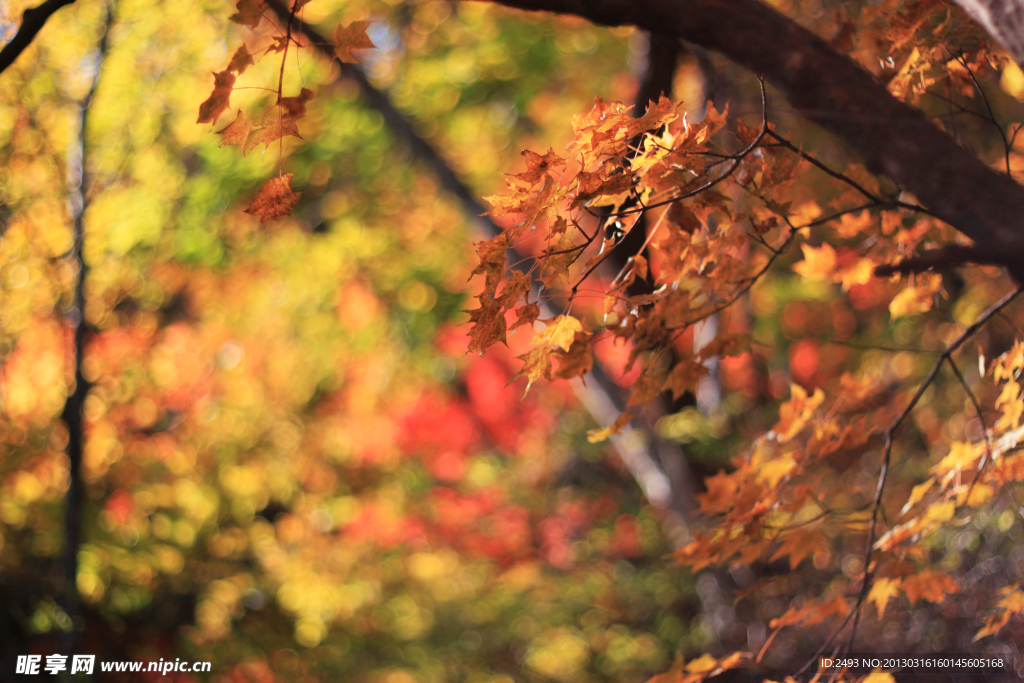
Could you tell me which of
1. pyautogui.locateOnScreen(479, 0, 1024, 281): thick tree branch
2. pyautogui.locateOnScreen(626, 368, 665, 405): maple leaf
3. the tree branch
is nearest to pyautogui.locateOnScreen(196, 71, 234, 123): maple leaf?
pyautogui.locateOnScreen(479, 0, 1024, 281): thick tree branch

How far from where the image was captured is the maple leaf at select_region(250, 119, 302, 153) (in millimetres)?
1171

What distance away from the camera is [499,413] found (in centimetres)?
793

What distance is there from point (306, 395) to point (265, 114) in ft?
18.6

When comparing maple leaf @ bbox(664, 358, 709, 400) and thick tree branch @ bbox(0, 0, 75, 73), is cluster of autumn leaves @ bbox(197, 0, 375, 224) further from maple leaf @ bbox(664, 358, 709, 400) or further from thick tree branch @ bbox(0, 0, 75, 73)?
maple leaf @ bbox(664, 358, 709, 400)

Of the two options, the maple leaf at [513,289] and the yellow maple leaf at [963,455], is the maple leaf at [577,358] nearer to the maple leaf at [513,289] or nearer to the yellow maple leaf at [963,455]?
the maple leaf at [513,289]

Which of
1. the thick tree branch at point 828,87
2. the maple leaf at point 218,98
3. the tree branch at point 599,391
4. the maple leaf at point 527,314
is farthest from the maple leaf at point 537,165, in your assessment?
the tree branch at point 599,391

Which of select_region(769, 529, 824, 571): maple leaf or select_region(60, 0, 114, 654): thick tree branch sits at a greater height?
select_region(769, 529, 824, 571): maple leaf

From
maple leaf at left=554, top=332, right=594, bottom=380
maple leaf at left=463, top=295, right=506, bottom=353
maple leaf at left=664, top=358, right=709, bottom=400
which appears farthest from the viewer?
maple leaf at left=664, top=358, right=709, bottom=400

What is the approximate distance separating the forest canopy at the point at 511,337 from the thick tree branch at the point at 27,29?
11mm

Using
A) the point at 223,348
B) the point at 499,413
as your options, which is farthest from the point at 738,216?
the point at 499,413

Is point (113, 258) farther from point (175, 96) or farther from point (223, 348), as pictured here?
point (223, 348)

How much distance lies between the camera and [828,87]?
1214mm

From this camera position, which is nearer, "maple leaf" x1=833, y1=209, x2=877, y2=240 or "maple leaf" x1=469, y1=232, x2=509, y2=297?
"maple leaf" x1=469, y1=232, x2=509, y2=297

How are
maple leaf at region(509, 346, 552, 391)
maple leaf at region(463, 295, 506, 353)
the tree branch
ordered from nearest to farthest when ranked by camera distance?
maple leaf at region(463, 295, 506, 353), maple leaf at region(509, 346, 552, 391), the tree branch
